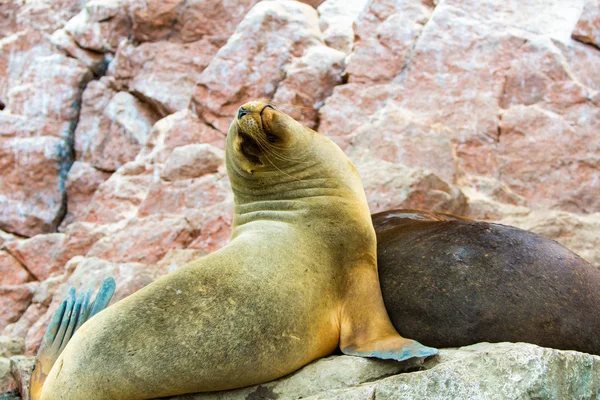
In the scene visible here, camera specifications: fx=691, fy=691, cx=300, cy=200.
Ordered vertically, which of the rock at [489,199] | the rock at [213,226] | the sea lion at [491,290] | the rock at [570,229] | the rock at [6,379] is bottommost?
the rock at [213,226]

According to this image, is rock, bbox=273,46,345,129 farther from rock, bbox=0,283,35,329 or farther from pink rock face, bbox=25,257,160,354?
rock, bbox=0,283,35,329

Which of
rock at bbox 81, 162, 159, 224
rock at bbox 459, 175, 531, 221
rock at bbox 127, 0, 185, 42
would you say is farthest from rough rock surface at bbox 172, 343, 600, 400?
rock at bbox 127, 0, 185, 42

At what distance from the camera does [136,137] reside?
763 cm

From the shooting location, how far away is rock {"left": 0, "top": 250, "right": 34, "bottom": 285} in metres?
6.81

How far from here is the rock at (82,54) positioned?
8188 millimetres

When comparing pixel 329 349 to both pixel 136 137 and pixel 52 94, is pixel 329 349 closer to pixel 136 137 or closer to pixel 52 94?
pixel 136 137

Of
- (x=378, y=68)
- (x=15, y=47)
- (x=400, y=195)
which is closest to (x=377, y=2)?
(x=378, y=68)

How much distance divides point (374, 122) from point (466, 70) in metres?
0.99

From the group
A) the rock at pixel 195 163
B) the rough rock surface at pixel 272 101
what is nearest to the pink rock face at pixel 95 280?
the rough rock surface at pixel 272 101

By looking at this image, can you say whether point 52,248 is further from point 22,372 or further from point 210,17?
point 22,372

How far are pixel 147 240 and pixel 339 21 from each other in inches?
123

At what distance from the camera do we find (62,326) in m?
3.66

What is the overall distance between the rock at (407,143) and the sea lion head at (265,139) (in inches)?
96.4

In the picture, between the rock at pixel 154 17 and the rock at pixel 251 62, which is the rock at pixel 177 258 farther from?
the rock at pixel 154 17
